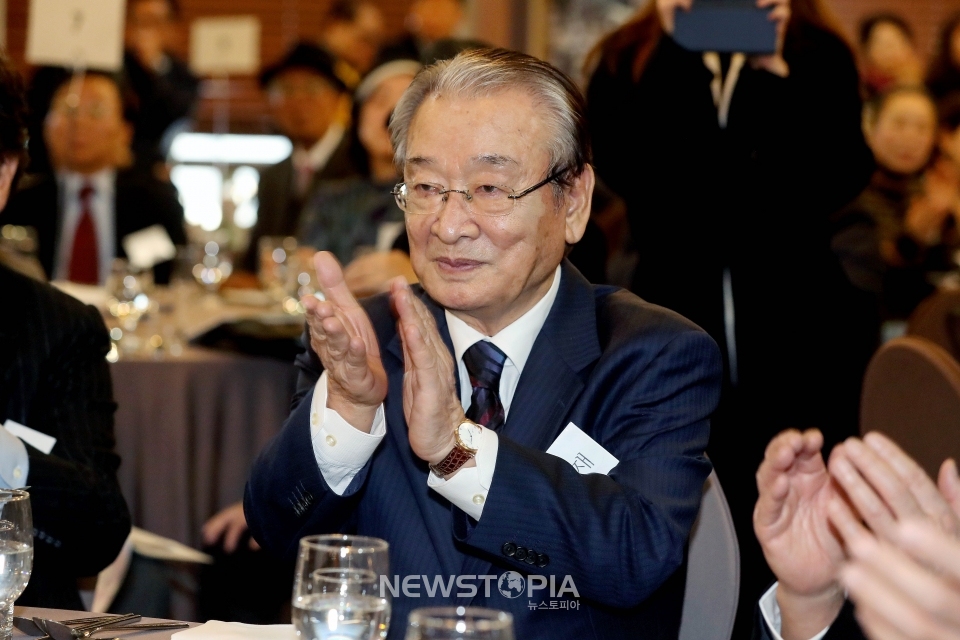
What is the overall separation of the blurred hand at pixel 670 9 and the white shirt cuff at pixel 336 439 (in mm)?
1505

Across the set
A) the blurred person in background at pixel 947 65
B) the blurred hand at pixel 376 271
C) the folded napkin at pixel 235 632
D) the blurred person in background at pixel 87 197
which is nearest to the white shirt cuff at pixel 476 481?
the folded napkin at pixel 235 632

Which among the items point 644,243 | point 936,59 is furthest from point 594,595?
point 936,59

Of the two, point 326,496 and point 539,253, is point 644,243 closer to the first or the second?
point 539,253

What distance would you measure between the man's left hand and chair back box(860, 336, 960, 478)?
0.99 meters

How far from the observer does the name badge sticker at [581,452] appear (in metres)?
1.84

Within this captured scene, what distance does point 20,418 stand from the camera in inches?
84.9

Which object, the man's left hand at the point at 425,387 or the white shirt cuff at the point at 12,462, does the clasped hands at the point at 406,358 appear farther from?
the white shirt cuff at the point at 12,462

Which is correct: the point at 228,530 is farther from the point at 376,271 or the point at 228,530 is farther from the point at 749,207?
the point at 749,207

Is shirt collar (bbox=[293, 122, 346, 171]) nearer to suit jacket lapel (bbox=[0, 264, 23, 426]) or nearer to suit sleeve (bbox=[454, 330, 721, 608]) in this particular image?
suit jacket lapel (bbox=[0, 264, 23, 426])

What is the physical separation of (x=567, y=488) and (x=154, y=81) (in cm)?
713

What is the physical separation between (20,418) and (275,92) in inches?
213

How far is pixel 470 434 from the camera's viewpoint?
Answer: 1675 millimetres

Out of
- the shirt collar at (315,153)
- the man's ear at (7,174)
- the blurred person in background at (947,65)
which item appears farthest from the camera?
the blurred person in background at (947,65)

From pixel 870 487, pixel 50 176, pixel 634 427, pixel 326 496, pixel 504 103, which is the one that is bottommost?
pixel 50 176
